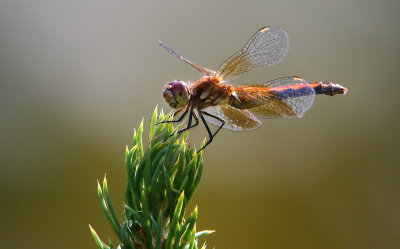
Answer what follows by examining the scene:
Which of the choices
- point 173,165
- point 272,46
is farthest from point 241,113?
point 173,165

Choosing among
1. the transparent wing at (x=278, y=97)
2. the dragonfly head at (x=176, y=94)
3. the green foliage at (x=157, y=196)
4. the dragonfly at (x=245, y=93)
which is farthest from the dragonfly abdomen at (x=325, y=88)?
the green foliage at (x=157, y=196)

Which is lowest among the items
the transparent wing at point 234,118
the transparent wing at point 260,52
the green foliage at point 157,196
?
the transparent wing at point 234,118

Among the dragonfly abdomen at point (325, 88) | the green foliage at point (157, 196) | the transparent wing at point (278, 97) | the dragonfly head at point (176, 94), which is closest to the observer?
the green foliage at point (157, 196)

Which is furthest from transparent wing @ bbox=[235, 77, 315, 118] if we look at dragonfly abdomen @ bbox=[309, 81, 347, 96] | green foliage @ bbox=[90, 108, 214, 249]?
green foliage @ bbox=[90, 108, 214, 249]

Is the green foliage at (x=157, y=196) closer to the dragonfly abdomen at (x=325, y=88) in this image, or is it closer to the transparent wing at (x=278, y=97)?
the transparent wing at (x=278, y=97)

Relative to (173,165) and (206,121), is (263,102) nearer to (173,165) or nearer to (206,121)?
(206,121)

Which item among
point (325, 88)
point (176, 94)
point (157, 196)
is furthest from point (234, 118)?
point (157, 196)

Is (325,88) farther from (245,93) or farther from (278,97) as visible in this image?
(245,93)
